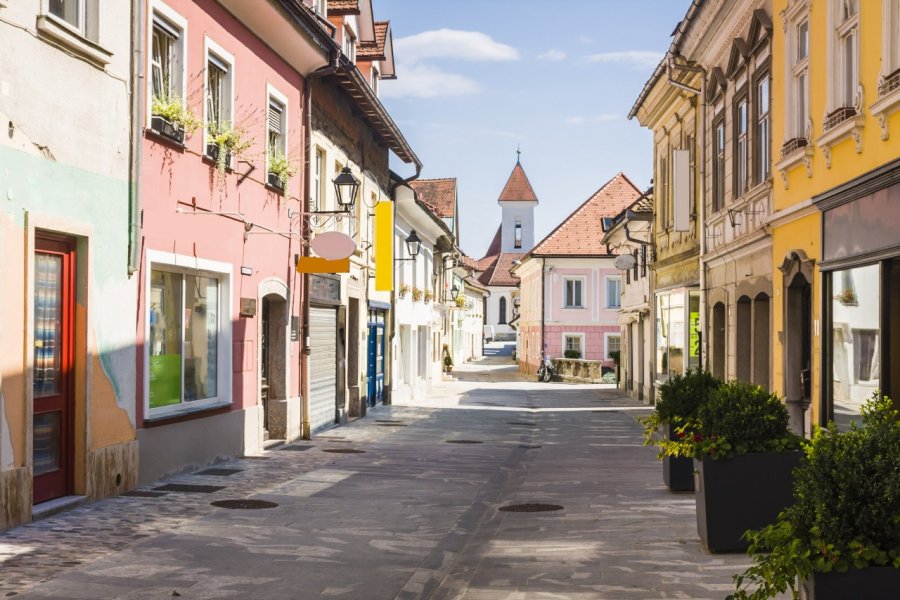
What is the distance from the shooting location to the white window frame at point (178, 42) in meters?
11.7

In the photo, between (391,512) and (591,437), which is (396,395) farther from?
(391,512)

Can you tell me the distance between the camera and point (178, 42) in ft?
41.9

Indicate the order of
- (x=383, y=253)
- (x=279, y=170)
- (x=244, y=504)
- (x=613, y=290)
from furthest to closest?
1. (x=613, y=290)
2. (x=383, y=253)
3. (x=279, y=170)
4. (x=244, y=504)

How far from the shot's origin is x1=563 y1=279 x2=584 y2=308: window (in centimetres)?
5578

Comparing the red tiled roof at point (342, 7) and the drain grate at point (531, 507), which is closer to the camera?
the drain grate at point (531, 507)

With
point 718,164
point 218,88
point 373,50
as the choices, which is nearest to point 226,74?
point 218,88

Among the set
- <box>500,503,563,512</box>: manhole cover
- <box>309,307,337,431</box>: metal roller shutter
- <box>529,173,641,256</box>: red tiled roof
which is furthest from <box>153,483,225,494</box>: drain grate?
<box>529,173,641,256</box>: red tiled roof

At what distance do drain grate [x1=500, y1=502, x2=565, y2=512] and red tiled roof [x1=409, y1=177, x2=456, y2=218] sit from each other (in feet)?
135

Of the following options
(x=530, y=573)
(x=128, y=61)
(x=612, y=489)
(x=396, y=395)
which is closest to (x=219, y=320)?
(x=128, y=61)

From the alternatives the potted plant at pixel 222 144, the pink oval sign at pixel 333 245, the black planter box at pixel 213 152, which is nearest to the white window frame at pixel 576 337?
the pink oval sign at pixel 333 245

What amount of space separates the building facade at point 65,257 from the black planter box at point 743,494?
18.7 ft

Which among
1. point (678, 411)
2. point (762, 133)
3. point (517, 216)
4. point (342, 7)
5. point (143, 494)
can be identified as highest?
point (517, 216)

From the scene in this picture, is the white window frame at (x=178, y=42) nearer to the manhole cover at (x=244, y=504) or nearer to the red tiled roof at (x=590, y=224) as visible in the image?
the manhole cover at (x=244, y=504)

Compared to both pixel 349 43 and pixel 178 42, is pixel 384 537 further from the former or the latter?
pixel 349 43
